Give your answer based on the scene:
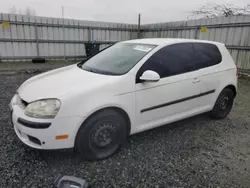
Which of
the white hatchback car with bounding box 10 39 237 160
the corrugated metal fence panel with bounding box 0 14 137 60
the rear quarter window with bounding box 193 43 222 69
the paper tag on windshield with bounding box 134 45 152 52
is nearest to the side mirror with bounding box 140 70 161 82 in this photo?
the white hatchback car with bounding box 10 39 237 160

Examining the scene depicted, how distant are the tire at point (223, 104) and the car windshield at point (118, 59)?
1.74 m

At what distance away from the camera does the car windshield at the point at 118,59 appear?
2594mm

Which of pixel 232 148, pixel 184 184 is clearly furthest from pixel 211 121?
pixel 184 184

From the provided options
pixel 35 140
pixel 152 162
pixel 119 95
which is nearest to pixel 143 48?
pixel 119 95

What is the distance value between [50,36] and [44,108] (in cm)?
917

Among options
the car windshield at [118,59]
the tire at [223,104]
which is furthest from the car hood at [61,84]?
the tire at [223,104]

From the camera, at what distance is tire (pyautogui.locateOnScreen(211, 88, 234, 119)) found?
3.51 meters

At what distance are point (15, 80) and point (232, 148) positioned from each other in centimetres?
642

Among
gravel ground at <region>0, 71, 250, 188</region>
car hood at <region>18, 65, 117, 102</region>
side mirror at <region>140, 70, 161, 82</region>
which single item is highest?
side mirror at <region>140, 70, 161, 82</region>

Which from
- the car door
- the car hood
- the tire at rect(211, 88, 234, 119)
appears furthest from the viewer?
the tire at rect(211, 88, 234, 119)

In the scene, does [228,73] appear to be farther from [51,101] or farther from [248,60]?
[248,60]

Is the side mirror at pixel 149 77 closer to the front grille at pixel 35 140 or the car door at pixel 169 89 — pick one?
the car door at pixel 169 89

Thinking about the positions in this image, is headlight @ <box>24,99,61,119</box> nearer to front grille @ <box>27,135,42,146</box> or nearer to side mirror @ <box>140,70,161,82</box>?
front grille @ <box>27,135,42,146</box>

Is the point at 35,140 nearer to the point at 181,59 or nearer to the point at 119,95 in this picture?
the point at 119,95
